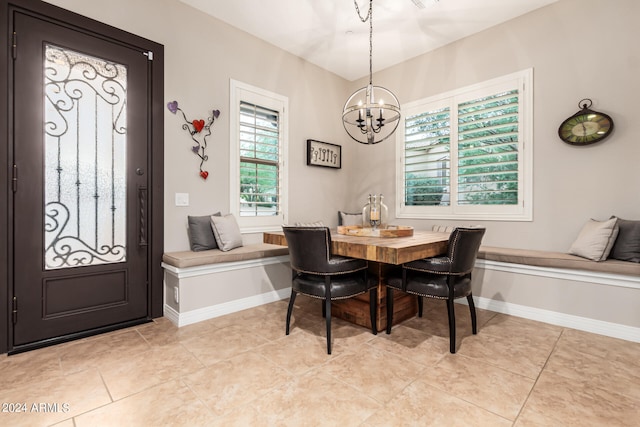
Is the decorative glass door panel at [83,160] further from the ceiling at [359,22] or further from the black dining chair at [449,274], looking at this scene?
the black dining chair at [449,274]

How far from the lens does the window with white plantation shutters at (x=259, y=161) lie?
A: 3.61 metres

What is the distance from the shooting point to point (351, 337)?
2510mm

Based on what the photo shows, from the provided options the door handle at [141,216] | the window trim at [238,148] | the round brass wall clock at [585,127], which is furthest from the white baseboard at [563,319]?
the door handle at [141,216]

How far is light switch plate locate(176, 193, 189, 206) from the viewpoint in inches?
121

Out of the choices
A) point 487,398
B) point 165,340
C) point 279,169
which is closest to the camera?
point 487,398

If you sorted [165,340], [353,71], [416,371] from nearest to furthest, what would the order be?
[416,371] → [165,340] → [353,71]

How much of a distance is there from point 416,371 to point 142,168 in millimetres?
2797

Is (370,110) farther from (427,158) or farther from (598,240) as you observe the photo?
(598,240)

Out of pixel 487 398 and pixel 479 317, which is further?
pixel 479 317

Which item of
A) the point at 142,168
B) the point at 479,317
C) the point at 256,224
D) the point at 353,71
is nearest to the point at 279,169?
the point at 256,224

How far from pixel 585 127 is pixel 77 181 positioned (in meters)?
4.48

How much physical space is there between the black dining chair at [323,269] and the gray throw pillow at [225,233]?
0.99 meters

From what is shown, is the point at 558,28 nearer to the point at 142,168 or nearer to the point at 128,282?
the point at 142,168

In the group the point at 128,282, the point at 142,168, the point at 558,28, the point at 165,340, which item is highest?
the point at 558,28
